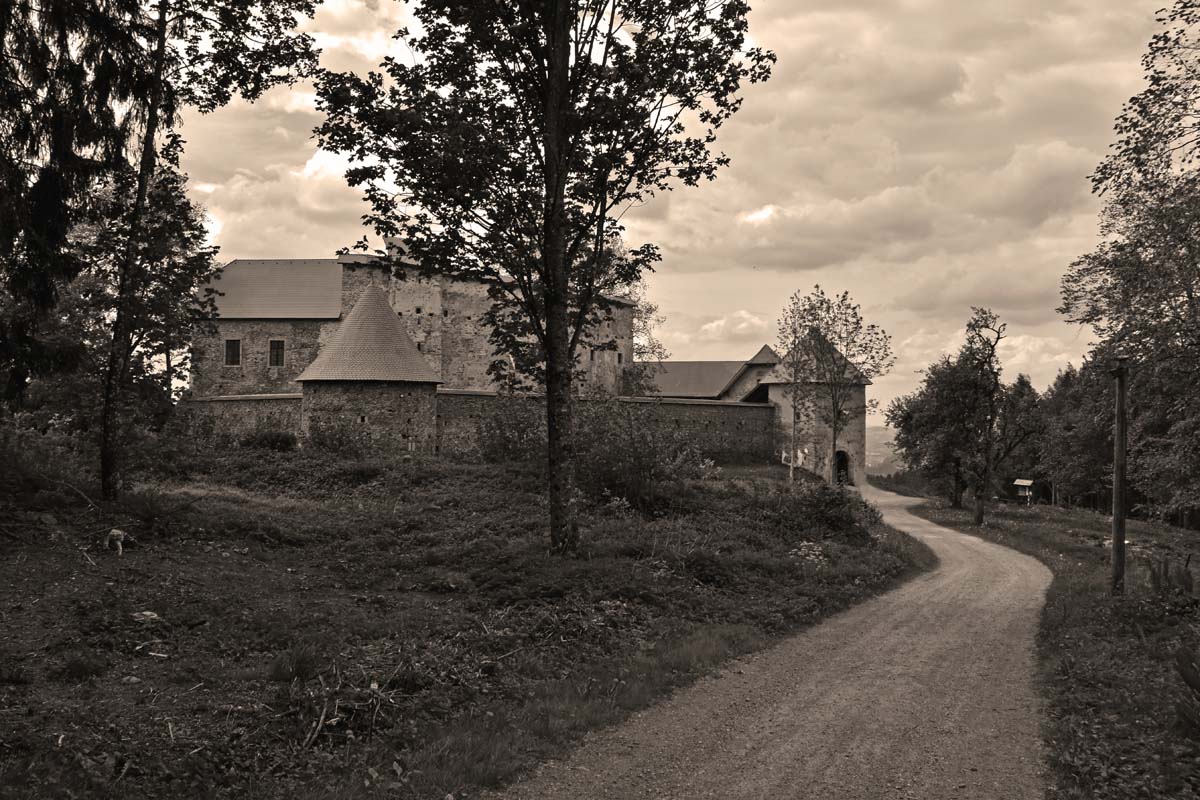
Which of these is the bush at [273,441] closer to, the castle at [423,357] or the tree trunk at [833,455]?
the castle at [423,357]

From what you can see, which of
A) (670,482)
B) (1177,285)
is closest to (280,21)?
(670,482)

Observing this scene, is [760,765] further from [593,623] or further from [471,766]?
[593,623]

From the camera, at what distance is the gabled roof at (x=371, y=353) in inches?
1112

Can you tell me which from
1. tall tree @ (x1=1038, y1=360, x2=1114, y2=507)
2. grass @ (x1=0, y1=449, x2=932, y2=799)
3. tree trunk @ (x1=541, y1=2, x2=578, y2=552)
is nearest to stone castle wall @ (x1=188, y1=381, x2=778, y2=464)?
grass @ (x1=0, y1=449, x2=932, y2=799)

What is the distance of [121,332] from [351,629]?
7.64 meters

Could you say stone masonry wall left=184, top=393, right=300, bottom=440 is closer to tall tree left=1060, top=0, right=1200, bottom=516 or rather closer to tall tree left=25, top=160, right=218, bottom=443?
tall tree left=25, top=160, right=218, bottom=443

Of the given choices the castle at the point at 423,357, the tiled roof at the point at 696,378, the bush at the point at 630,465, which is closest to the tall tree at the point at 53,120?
the bush at the point at 630,465

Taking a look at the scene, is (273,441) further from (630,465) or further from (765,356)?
(765,356)

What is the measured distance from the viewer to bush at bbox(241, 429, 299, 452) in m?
25.0

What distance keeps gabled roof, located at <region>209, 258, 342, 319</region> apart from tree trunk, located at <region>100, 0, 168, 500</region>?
2913cm

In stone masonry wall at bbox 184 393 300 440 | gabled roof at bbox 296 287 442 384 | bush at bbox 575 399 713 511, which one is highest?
gabled roof at bbox 296 287 442 384

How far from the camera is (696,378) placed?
56844 millimetres

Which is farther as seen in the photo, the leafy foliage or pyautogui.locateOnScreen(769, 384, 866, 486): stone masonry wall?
pyautogui.locateOnScreen(769, 384, 866, 486): stone masonry wall

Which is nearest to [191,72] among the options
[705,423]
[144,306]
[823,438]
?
[144,306]
